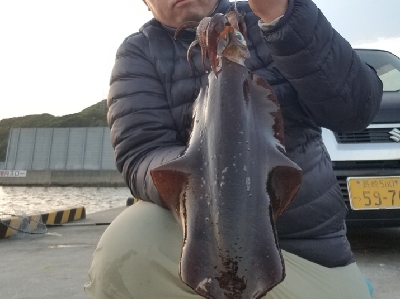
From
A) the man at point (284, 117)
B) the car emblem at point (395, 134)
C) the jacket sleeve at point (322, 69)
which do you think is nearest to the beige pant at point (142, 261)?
the man at point (284, 117)

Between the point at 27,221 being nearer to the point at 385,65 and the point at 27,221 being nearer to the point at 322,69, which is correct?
the point at 385,65

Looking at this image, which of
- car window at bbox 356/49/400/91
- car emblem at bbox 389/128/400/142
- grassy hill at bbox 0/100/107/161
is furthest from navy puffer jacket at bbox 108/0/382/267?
grassy hill at bbox 0/100/107/161

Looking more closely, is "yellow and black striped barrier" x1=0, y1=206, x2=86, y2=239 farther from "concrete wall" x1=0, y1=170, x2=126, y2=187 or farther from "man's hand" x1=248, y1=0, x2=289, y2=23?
"concrete wall" x1=0, y1=170, x2=126, y2=187

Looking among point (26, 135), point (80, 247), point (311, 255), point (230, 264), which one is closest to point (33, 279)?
point (80, 247)

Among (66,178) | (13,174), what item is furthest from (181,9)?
(13,174)

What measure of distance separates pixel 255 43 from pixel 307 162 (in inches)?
18.6

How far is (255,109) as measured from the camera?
97 cm

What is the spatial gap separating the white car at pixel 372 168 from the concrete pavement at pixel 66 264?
1.47 ft

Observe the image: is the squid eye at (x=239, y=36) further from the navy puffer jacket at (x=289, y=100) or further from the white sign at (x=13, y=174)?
the white sign at (x=13, y=174)

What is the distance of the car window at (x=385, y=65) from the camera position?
160 inches

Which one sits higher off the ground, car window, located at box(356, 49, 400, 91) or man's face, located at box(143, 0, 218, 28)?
car window, located at box(356, 49, 400, 91)

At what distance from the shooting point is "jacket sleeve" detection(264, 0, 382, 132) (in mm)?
1191

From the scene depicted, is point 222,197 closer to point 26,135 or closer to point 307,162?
point 307,162

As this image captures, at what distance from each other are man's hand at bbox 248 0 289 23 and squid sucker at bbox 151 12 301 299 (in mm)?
212
